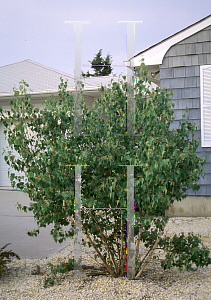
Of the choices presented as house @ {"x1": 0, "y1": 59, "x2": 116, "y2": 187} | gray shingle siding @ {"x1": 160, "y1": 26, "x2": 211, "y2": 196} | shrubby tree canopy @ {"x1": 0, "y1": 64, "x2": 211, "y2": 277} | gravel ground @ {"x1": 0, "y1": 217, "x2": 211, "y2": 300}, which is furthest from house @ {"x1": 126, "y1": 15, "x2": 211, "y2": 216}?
shrubby tree canopy @ {"x1": 0, "y1": 64, "x2": 211, "y2": 277}

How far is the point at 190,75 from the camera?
604cm

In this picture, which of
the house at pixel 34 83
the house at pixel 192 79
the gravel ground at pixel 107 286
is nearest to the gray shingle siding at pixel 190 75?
the house at pixel 192 79

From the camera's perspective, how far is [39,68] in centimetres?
1148

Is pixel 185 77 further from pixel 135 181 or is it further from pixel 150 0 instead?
pixel 135 181

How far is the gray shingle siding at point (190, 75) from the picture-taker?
A: 5951mm

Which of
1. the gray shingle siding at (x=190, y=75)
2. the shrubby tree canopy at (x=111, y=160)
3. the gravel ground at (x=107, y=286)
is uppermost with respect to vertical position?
the gray shingle siding at (x=190, y=75)

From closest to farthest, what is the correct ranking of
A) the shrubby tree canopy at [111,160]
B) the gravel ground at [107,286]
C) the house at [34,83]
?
the shrubby tree canopy at [111,160] < the gravel ground at [107,286] < the house at [34,83]

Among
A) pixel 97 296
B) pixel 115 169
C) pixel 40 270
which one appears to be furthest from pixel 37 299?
pixel 115 169

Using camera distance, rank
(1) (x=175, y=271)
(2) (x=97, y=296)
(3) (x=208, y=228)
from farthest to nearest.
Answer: (3) (x=208, y=228) < (1) (x=175, y=271) < (2) (x=97, y=296)

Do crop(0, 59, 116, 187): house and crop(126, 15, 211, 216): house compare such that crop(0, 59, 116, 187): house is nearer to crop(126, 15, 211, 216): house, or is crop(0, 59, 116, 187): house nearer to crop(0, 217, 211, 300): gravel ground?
crop(126, 15, 211, 216): house

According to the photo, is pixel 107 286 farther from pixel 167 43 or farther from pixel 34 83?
pixel 34 83

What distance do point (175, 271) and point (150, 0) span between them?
22.4 feet

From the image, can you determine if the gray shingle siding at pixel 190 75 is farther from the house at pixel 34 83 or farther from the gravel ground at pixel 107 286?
the gravel ground at pixel 107 286

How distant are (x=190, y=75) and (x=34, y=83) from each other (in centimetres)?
539
